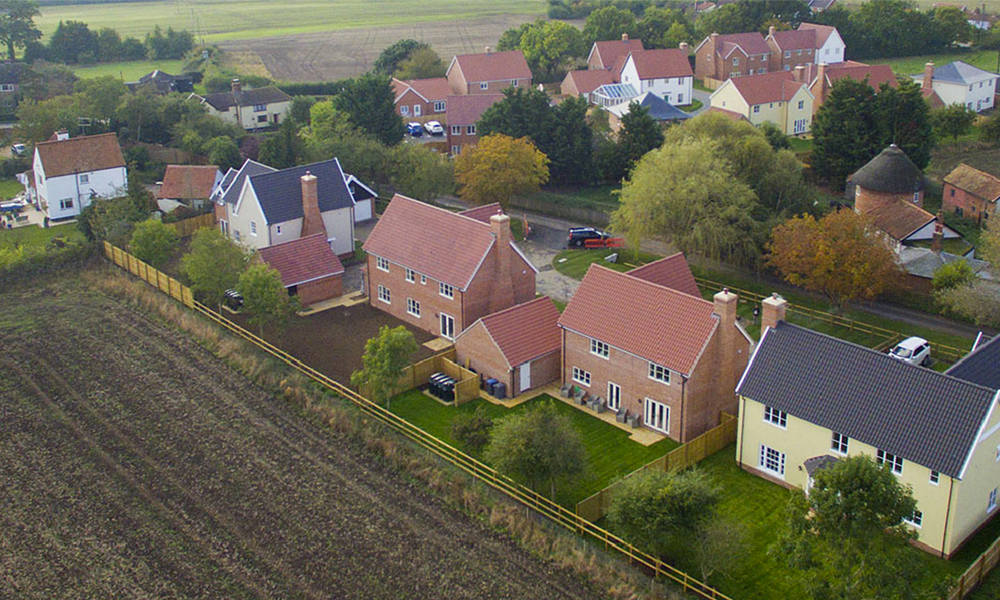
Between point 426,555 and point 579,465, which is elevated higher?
point 579,465

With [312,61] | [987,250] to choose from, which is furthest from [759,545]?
[312,61]

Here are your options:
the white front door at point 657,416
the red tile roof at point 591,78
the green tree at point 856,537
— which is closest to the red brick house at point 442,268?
the white front door at point 657,416

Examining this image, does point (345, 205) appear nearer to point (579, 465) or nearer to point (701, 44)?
point (579, 465)

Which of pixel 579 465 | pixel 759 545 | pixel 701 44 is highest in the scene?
pixel 701 44

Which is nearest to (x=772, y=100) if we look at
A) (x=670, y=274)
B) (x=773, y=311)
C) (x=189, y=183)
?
(x=670, y=274)

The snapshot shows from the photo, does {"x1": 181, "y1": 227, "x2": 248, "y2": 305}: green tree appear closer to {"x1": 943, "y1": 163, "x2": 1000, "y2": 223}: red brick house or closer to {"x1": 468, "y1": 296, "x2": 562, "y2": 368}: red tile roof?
{"x1": 468, "y1": 296, "x2": 562, "y2": 368}: red tile roof

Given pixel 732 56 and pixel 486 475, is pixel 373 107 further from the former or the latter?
pixel 486 475
